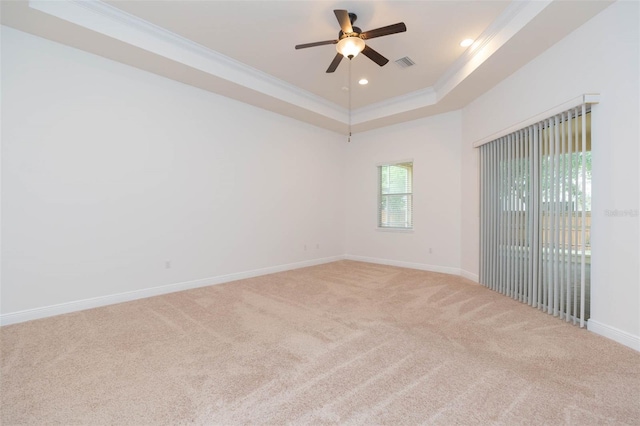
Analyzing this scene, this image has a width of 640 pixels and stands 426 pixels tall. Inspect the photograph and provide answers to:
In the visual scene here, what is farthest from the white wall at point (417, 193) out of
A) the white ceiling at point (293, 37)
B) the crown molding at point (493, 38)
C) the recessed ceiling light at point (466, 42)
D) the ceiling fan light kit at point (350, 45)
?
the ceiling fan light kit at point (350, 45)

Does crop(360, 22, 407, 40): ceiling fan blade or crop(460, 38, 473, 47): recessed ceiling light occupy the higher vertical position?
crop(460, 38, 473, 47): recessed ceiling light

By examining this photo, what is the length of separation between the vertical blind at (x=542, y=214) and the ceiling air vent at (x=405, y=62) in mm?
1650

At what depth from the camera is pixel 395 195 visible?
6.39m

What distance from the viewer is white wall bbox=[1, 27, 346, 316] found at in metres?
3.09

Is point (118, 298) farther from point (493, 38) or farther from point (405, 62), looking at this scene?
point (493, 38)

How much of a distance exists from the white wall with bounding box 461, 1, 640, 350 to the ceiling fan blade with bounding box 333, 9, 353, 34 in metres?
2.30

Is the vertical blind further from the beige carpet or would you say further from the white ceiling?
the white ceiling

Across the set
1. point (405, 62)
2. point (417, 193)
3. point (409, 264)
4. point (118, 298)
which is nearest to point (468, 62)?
point (405, 62)

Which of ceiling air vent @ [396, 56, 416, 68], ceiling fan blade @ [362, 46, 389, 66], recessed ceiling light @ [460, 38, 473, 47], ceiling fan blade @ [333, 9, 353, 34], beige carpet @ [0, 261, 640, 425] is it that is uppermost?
ceiling air vent @ [396, 56, 416, 68]

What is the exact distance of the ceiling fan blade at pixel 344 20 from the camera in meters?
2.66

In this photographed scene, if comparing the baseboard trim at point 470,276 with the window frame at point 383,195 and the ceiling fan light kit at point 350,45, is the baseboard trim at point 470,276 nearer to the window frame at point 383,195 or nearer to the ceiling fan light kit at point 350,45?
the window frame at point 383,195

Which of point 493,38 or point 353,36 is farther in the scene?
point 493,38

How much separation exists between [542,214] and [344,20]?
3036 mm

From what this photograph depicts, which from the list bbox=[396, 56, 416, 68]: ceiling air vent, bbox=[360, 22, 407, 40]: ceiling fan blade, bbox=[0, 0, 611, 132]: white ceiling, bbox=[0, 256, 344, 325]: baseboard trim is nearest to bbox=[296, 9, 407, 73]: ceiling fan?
bbox=[360, 22, 407, 40]: ceiling fan blade
